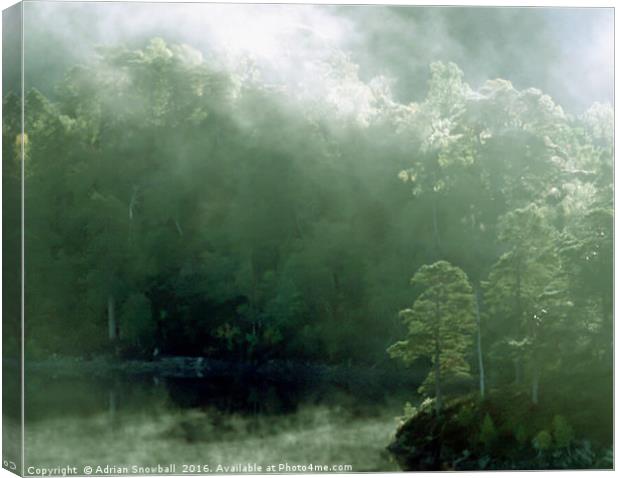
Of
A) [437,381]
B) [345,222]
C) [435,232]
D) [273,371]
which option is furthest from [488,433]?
[345,222]

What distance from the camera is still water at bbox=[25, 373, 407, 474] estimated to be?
11898mm

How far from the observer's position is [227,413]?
40.3 ft

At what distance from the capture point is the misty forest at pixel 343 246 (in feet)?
40.1

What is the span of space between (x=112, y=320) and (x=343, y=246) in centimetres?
213

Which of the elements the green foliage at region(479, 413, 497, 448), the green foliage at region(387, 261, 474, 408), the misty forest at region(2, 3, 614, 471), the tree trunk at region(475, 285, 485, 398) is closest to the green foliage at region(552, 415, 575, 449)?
the misty forest at region(2, 3, 614, 471)

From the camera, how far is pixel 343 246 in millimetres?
12492

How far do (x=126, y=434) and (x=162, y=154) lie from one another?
2446 mm

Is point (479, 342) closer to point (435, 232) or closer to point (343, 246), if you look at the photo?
point (435, 232)

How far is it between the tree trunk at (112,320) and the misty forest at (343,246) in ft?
0.05

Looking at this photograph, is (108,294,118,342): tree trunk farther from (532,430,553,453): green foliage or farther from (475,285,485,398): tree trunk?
(532,430,553,453): green foliage

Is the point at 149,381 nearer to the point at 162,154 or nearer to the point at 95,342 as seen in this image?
the point at 95,342

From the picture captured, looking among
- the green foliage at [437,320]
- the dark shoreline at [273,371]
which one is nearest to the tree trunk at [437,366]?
the green foliage at [437,320]

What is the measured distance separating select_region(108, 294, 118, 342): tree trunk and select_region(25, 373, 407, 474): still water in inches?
14.4

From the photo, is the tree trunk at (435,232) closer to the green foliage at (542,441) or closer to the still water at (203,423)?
the still water at (203,423)
